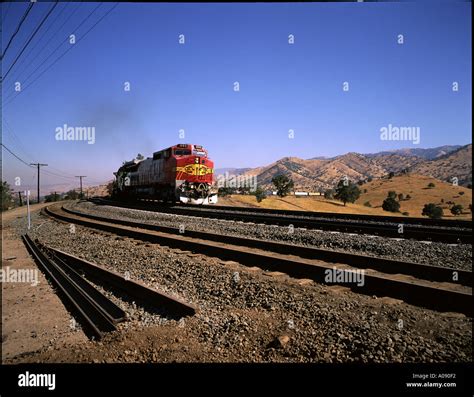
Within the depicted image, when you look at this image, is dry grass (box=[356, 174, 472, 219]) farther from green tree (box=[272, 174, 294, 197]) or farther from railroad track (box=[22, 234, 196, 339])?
railroad track (box=[22, 234, 196, 339])

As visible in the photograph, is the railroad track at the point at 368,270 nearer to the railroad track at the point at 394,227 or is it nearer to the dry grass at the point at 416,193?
the railroad track at the point at 394,227

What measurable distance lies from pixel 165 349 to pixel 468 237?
8.64 meters

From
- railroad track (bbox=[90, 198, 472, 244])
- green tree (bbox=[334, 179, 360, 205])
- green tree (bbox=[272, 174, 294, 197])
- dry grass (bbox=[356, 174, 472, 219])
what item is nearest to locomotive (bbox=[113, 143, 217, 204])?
railroad track (bbox=[90, 198, 472, 244])

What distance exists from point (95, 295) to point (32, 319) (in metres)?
1.05

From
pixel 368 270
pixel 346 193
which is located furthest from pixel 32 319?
pixel 346 193

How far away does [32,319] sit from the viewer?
17.6ft

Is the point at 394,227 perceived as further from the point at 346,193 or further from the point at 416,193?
the point at 416,193

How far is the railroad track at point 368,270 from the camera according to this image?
4.88 m

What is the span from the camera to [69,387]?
3232 millimetres

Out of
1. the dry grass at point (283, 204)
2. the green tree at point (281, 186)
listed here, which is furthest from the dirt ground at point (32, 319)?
the green tree at point (281, 186)

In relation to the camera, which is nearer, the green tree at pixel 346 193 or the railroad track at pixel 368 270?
the railroad track at pixel 368 270

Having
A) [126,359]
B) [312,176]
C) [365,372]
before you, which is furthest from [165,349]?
[312,176]

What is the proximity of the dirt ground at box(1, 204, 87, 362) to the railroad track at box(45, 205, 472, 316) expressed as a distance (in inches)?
153

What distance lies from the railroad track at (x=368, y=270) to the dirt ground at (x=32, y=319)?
3886 millimetres
